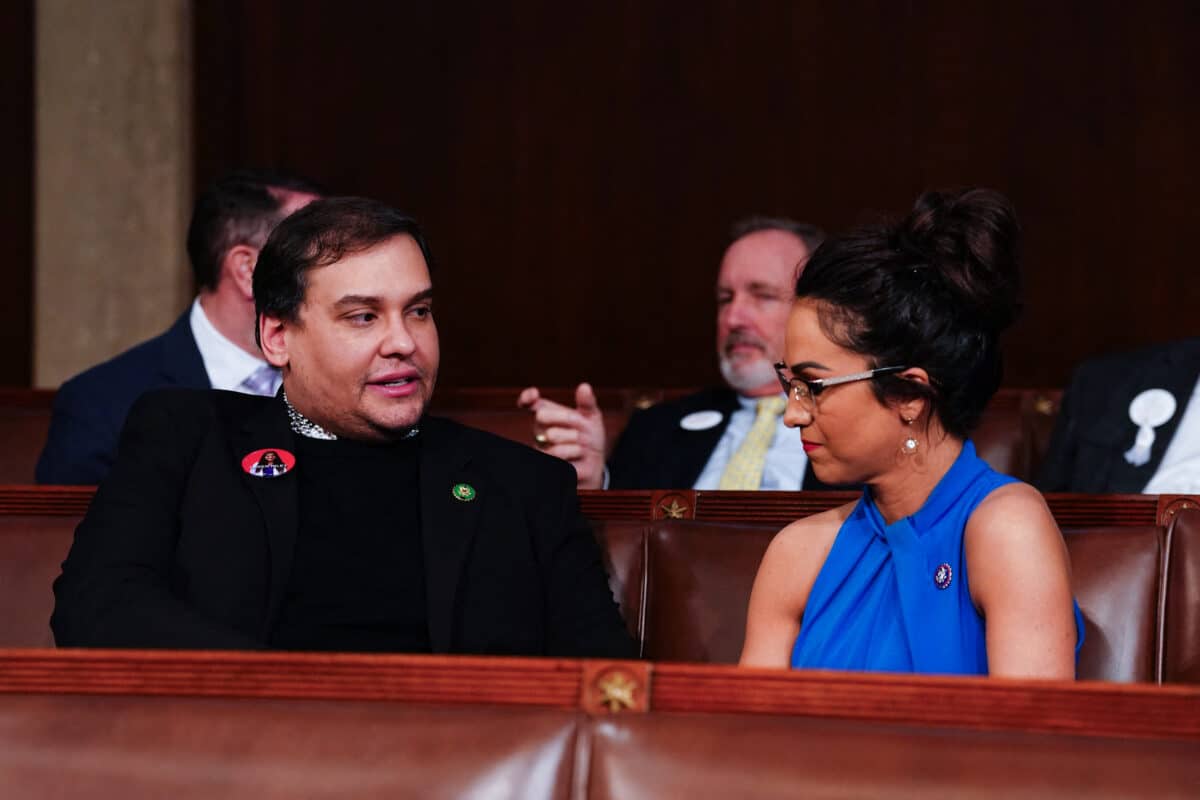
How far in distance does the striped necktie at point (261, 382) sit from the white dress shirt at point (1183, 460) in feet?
5.64

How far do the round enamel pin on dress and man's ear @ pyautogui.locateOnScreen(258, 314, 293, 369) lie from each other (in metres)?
0.94

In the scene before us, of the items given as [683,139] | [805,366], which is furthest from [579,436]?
[683,139]

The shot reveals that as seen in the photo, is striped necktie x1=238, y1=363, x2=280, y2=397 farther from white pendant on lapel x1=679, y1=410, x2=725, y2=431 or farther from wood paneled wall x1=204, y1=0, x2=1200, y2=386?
wood paneled wall x1=204, y1=0, x2=1200, y2=386

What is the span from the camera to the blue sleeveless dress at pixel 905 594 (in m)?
1.61

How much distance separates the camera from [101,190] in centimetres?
411

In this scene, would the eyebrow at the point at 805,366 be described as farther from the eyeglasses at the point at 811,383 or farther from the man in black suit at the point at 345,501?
the man in black suit at the point at 345,501

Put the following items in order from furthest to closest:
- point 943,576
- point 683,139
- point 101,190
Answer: point 683,139 < point 101,190 < point 943,576

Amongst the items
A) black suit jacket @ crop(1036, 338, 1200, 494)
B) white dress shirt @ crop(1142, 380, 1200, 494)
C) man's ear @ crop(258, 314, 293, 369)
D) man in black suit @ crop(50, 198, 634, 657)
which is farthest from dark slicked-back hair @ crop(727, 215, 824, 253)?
man's ear @ crop(258, 314, 293, 369)

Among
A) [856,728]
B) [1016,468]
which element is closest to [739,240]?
[1016,468]

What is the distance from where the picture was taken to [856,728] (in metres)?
0.96

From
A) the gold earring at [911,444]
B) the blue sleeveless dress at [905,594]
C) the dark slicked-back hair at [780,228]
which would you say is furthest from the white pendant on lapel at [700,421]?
the gold earring at [911,444]

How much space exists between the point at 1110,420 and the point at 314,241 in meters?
1.63

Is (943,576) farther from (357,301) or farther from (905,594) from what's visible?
(357,301)

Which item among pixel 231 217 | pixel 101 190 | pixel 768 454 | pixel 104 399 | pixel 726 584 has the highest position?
pixel 101 190
